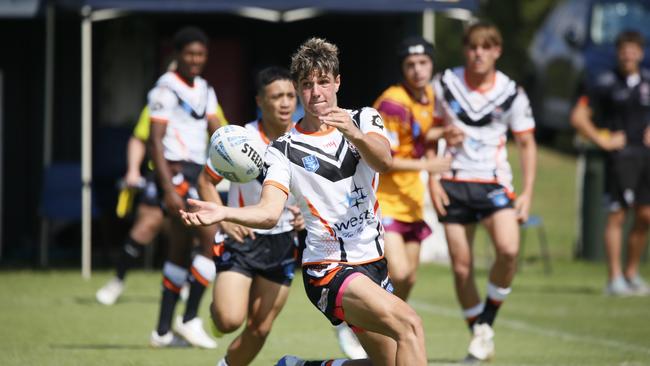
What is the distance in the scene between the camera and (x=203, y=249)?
380 inches

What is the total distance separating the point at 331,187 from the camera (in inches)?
255

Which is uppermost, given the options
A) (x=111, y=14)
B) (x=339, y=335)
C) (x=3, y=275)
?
(x=111, y=14)

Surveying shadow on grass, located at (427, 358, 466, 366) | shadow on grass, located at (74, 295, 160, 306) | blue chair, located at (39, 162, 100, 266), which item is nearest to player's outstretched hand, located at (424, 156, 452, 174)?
shadow on grass, located at (427, 358, 466, 366)

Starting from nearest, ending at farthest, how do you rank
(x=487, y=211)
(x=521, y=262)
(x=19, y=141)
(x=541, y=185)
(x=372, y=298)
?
(x=372, y=298), (x=487, y=211), (x=521, y=262), (x=19, y=141), (x=541, y=185)

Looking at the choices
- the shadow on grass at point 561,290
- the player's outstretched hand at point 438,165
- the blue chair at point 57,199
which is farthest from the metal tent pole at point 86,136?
the player's outstretched hand at point 438,165

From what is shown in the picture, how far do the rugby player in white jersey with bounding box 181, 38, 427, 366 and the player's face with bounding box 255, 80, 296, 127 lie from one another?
4.88 feet

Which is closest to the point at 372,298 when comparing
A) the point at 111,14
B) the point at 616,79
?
the point at 616,79

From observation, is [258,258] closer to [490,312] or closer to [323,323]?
[490,312]

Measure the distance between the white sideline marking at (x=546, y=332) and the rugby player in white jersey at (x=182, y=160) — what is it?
107 inches

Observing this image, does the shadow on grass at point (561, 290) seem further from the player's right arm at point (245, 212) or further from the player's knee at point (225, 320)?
the player's right arm at point (245, 212)

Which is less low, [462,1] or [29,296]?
[462,1]

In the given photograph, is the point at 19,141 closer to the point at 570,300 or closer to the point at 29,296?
the point at 29,296

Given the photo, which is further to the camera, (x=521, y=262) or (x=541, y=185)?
(x=541, y=185)

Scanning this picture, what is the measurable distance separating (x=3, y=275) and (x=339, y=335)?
22.0 feet
